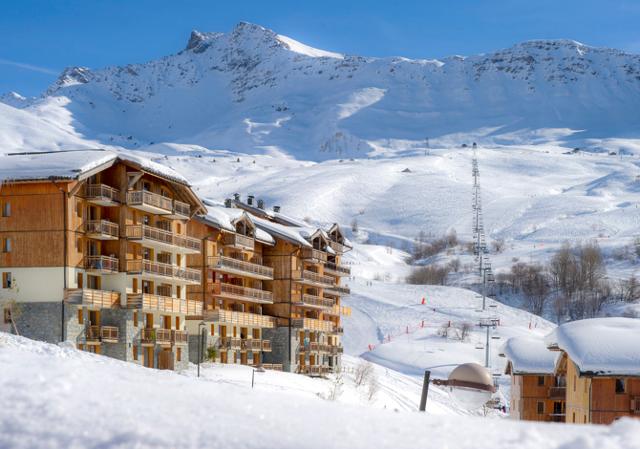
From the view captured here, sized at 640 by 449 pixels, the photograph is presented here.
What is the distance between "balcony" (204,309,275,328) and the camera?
7038 centimetres

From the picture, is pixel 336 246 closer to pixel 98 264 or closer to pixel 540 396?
pixel 540 396

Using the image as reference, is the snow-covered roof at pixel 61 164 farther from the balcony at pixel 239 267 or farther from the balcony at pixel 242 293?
the balcony at pixel 242 293

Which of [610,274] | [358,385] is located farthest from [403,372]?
[610,274]

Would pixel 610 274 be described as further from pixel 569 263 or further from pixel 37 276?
pixel 37 276

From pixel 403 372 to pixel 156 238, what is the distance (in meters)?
46.2

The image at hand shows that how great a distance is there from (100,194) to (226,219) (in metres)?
18.2

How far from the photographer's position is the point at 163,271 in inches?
2451

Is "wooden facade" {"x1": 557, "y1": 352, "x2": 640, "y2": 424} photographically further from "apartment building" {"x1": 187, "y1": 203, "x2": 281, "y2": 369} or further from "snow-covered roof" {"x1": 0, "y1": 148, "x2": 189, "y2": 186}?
"apartment building" {"x1": 187, "y1": 203, "x2": 281, "y2": 369}

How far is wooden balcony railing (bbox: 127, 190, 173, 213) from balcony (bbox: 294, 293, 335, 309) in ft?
75.8

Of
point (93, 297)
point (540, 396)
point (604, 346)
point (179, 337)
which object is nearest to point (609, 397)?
point (604, 346)

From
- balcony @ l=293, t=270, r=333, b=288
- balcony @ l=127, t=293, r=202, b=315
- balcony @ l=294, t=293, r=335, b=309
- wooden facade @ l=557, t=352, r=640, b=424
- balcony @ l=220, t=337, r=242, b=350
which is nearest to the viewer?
wooden facade @ l=557, t=352, r=640, b=424

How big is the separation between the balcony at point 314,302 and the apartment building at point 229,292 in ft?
12.5

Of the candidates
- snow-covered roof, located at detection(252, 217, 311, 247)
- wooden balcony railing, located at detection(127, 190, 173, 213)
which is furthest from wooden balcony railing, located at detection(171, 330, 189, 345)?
snow-covered roof, located at detection(252, 217, 311, 247)

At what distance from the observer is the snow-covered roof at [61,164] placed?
55406mm
